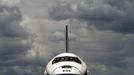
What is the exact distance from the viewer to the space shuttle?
133 ft

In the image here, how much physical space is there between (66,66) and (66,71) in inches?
54.9

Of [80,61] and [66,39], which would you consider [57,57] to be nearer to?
[80,61]

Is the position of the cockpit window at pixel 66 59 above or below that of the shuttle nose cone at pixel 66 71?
above

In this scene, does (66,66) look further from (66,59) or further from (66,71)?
(66,59)

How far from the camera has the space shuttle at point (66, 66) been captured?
40.5 metres

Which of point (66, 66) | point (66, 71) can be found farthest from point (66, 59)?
point (66, 71)

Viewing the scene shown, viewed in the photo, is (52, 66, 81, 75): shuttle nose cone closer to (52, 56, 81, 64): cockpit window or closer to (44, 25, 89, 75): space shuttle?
(44, 25, 89, 75): space shuttle

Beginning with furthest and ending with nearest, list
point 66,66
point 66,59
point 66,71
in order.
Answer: point 66,59 → point 66,66 → point 66,71

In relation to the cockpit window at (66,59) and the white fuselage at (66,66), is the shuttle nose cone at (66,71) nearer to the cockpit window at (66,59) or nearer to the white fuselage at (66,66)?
the white fuselage at (66,66)

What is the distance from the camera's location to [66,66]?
41.4 meters

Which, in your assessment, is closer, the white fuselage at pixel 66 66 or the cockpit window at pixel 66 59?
the white fuselage at pixel 66 66

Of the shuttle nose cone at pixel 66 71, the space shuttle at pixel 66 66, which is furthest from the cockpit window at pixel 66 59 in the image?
the shuttle nose cone at pixel 66 71

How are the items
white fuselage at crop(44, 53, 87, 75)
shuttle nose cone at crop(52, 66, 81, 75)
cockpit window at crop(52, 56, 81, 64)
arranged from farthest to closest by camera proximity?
1. cockpit window at crop(52, 56, 81, 64)
2. white fuselage at crop(44, 53, 87, 75)
3. shuttle nose cone at crop(52, 66, 81, 75)

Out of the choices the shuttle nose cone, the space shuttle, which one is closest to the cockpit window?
the space shuttle
